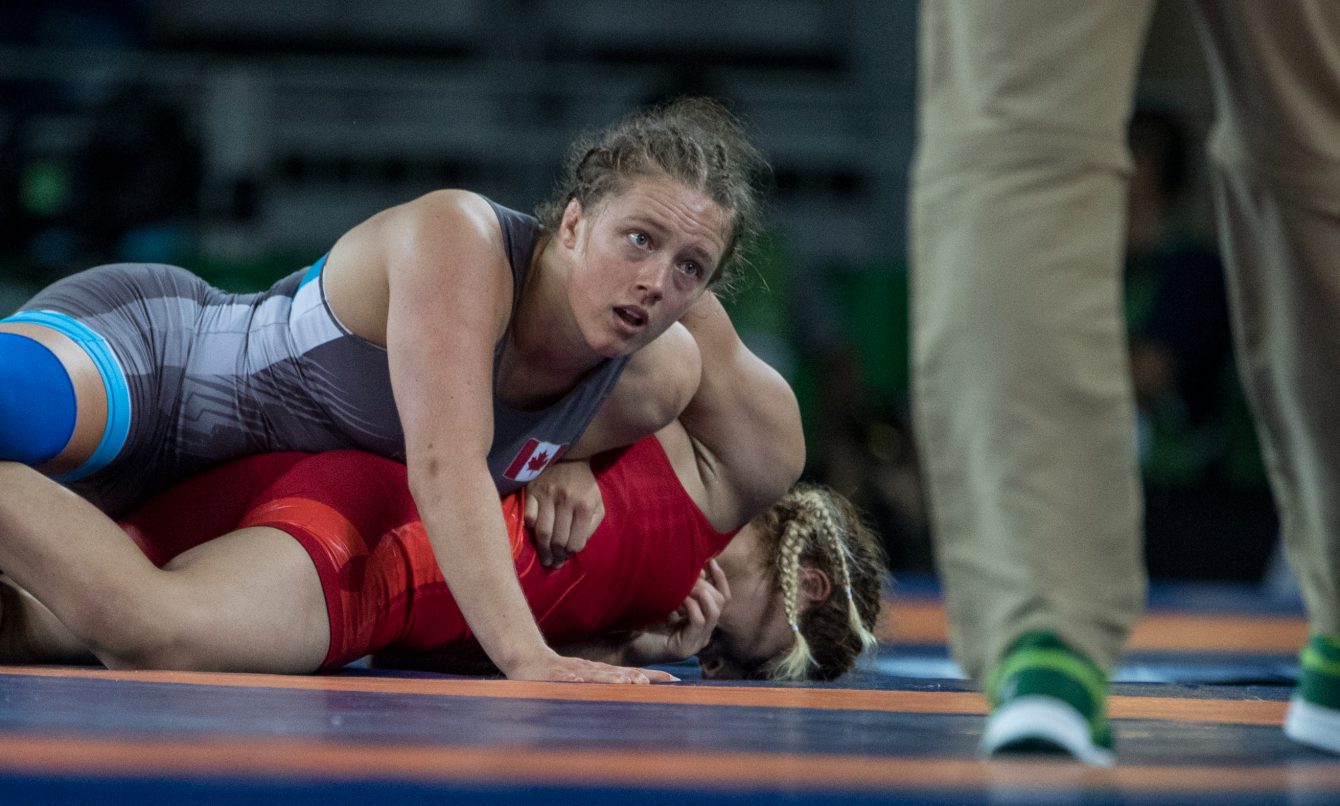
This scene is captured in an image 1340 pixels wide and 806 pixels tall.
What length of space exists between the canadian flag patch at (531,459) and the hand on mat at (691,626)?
361 mm

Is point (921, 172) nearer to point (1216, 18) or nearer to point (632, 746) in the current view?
point (1216, 18)

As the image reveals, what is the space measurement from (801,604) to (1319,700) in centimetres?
131

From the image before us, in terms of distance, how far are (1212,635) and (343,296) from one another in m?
2.61

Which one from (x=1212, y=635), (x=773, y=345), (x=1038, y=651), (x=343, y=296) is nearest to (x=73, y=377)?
(x=343, y=296)

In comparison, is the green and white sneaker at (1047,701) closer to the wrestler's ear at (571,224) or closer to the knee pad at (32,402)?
the wrestler's ear at (571,224)

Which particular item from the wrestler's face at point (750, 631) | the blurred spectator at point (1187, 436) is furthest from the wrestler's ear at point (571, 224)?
the blurred spectator at point (1187, 436)

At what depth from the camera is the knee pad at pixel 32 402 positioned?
2113 millimetres

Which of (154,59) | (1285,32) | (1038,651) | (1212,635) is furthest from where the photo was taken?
(154,59)

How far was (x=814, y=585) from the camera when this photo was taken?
2.68 meters

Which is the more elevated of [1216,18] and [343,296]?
[1216,18]

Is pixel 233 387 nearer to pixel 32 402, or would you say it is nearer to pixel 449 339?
pixel 32 402

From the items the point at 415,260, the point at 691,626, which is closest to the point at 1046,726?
the point at 415,260

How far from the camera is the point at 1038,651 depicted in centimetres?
119

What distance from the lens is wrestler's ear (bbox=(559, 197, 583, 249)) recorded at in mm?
2297
